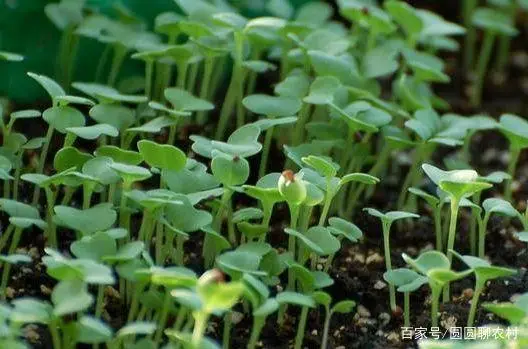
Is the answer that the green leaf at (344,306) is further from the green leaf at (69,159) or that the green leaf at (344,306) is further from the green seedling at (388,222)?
the green leaf at (69,159)

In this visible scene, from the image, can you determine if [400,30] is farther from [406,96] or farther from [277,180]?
[277,180]

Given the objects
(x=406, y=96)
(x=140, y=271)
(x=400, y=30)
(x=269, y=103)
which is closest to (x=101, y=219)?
(x=140, y=271)

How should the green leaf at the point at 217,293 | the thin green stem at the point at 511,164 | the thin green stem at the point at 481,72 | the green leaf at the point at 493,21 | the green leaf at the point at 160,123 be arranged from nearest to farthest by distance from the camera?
the green leaf at the point at 217,293 < the green leaf at the point at 160,123 < the thin green stem at the point at 511,164 < the green leaf at the point at 493,21 < the thin green stem at the point at 481,72

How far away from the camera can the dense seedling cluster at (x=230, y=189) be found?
128cm

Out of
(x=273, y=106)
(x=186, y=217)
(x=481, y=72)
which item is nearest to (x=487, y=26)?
(x=481, y=72)

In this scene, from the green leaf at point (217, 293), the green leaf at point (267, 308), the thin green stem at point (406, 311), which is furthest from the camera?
the thin green stem at point (406, 311)

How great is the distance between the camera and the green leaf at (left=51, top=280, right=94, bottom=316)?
A: 3.74ft

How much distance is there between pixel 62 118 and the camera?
1.50 meters

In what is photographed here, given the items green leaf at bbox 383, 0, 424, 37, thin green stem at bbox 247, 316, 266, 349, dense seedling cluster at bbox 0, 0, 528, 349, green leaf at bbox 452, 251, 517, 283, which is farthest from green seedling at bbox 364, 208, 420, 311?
green leaf at bbox 383, 0, 424, 37

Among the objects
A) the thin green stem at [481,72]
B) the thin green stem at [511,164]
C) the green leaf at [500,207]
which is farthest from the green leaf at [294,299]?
the thin green stem at [481,72]

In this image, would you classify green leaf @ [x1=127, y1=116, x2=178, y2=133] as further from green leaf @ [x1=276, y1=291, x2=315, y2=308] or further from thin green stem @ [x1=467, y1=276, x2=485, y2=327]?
thin green stem @ [x1=467, y1=276, x2=485, y2=327]

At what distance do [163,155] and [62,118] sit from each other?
202 mm

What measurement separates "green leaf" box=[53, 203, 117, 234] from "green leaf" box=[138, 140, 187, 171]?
0.30 feet

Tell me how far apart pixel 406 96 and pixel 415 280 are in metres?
0.49
